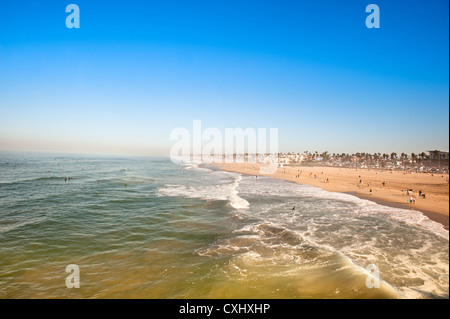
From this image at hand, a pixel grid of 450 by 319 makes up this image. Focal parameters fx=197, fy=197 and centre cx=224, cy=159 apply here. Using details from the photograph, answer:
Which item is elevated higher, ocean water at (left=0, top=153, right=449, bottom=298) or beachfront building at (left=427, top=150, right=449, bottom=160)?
beachfront building at (left=427, top=150, right=449, bottom=160)

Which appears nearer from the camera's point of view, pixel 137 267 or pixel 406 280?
pixel 406 280

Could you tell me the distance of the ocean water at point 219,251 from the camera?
28.5 feet

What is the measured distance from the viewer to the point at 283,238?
14250 mm

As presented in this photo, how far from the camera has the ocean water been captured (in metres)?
8.70

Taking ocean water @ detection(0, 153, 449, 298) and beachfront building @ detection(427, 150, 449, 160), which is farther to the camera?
beachfront building @ detection(427, 150, 449, 160)

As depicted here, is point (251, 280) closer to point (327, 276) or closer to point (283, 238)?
point (327, 276)

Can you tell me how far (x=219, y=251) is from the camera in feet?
40.4

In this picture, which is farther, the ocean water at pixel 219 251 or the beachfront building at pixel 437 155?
the beachfront building at pixel 437 155

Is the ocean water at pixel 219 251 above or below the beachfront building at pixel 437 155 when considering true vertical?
below

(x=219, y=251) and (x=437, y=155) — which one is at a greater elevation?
(x=437, y=155)

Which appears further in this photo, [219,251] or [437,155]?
[437,155]
